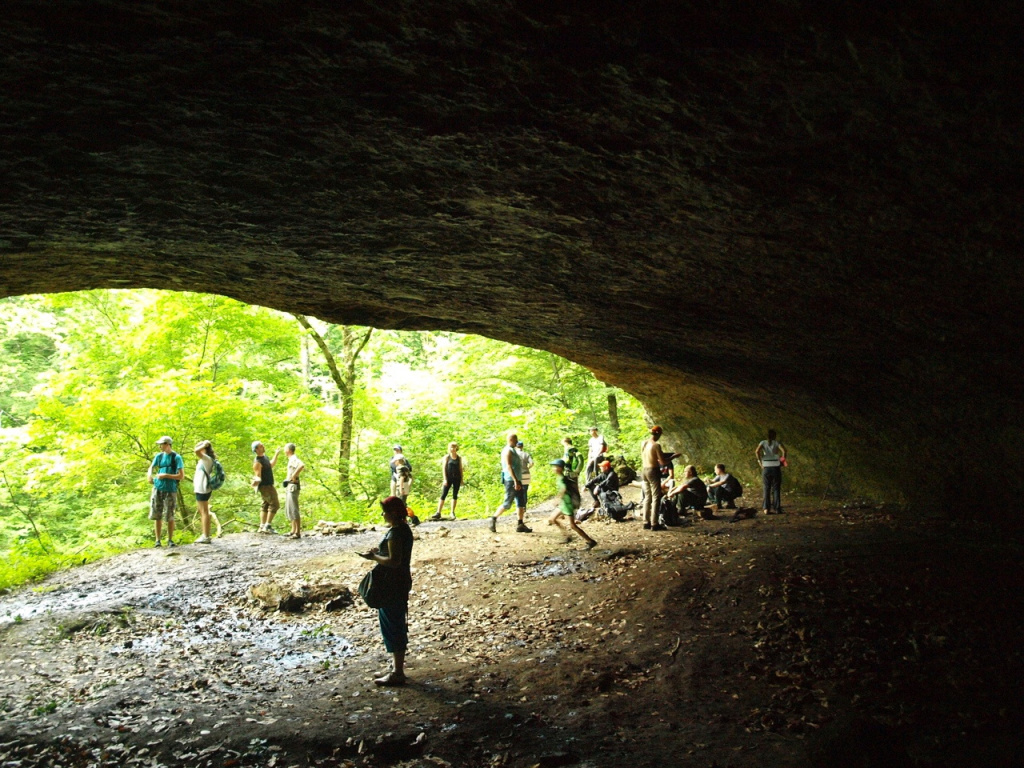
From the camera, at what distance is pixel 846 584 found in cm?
731

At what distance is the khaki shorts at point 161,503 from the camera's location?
40.2ft

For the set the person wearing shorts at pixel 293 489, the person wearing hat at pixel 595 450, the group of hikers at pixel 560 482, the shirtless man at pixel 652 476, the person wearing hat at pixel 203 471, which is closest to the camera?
the shirtless man at pixel 652 476

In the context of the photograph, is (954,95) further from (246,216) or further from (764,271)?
(246,216)

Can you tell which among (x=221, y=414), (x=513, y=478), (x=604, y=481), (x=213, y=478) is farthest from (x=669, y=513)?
(x=221, y=414)

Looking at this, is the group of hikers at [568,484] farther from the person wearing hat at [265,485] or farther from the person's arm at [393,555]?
the person's arm at [393,555]

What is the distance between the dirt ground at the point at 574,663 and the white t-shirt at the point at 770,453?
2.32 metres

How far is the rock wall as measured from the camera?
2.96 meters

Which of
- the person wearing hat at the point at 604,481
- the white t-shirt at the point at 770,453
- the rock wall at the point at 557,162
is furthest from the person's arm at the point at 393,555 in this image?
the white t-shirt at the point at 770,453

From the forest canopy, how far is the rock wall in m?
8.54

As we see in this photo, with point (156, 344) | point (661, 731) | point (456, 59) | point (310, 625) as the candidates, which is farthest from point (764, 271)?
point (156, 344)

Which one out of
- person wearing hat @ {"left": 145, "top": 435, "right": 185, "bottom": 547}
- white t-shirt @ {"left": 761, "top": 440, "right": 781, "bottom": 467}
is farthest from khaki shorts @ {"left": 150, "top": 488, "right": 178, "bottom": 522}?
white t-shirt @ {"left": 761, "top": 440, "right": 781, "bottom": 467}

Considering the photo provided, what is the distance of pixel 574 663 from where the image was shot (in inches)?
251

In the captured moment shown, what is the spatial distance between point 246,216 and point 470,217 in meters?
1.89

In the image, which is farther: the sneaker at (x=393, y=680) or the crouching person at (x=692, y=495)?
the crouching person at (x=692, y=495)
